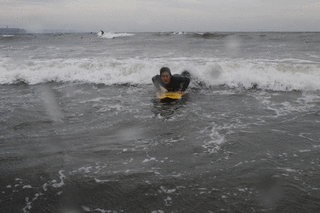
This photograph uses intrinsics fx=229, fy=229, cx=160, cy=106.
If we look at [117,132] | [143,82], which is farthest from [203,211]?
[143,82]

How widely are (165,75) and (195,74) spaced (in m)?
3.58

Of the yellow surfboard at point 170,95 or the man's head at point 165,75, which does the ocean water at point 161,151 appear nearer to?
the yellow surfboard at point 170,95

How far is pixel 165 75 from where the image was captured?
287 inches

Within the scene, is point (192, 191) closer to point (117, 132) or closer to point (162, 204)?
point (162, 204)

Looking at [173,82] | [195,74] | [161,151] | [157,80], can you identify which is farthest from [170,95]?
[161,151]

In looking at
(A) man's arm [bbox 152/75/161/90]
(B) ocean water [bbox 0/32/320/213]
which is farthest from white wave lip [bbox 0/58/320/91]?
(A) man's arm [bbox 152/75/161/90]

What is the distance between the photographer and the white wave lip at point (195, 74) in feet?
30.1

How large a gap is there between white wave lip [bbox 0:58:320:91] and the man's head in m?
2.28

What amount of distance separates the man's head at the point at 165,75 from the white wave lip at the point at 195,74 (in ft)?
7.49

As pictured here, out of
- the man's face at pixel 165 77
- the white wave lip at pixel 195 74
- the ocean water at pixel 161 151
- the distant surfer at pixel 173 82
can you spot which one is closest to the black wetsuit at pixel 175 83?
the distant surfer at pixel 173 82

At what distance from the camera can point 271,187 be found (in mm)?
3086

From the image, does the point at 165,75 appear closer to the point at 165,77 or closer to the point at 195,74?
the point at 165,77

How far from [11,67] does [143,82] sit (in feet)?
25.6

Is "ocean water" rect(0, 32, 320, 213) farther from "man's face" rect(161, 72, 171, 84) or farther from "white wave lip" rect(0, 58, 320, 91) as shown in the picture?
"man's face" rect(161, 72, 171, 84)
